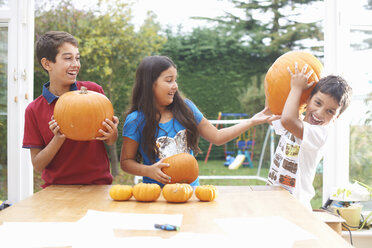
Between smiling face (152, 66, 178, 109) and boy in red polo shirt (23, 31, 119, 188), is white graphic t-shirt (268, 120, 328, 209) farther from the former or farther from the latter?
boy in red polo shirt (23, 31, 119, 188)

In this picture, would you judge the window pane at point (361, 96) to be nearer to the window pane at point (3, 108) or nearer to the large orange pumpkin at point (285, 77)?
the large orange pumpkin at point (285, 77)

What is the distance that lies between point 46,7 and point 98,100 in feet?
16.5

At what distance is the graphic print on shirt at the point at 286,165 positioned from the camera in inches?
74.1

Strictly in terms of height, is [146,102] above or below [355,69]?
below

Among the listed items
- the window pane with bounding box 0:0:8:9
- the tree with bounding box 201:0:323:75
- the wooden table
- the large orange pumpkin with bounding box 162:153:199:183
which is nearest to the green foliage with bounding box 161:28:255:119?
the tree with bounding box 201:0:323:75

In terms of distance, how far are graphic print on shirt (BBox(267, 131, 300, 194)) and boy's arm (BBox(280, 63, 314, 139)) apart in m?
0.18

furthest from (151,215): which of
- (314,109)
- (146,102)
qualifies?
(314,109)

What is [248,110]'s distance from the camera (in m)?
7.81

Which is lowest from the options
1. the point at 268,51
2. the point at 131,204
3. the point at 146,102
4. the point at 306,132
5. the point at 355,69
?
the point at 131,204

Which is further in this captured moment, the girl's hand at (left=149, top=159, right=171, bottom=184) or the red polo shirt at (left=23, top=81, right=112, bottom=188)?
the red polo shirt at (left=23, top=81, right=112, bottom=188)

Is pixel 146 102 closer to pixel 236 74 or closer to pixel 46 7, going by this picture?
pixel 46 7

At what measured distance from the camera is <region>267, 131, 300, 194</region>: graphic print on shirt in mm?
1883

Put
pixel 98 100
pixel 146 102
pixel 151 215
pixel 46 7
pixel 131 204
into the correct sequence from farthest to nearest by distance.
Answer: pixel 46 7 < pixel 146 102 < pixel 98 100 < pixel 131 204 < pixel 151 215

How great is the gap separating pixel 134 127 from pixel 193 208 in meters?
0.62
